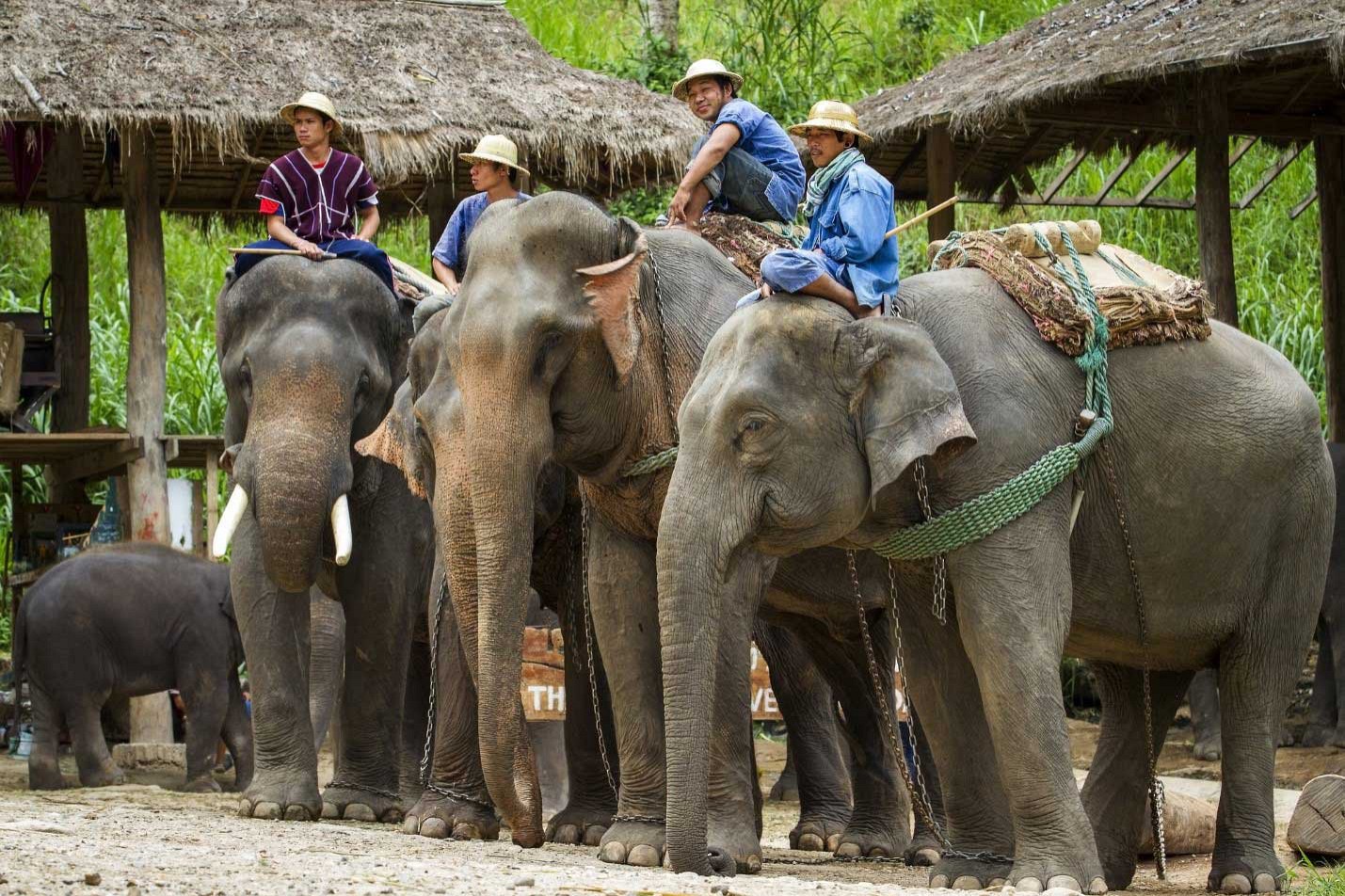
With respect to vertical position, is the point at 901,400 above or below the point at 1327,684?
above

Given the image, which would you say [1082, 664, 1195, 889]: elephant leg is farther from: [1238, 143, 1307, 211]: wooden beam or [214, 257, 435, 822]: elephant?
[1238, 143, 1307, 211]: wooden beam

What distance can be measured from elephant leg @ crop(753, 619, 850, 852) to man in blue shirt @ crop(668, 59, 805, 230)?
1.70 m

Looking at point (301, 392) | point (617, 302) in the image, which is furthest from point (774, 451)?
point (301, 392)

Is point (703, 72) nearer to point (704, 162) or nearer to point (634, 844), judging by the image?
point (704, 162)

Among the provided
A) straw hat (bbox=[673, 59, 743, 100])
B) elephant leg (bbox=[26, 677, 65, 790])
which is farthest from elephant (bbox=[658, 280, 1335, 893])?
elephant leg (bbox=[26, 677, 65, 790])

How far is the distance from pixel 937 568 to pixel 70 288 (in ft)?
30.0

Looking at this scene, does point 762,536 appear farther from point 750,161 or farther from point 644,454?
point 750,161

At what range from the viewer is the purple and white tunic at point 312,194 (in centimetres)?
857

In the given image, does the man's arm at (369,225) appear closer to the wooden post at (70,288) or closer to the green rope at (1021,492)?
the green rope at (1021,492)

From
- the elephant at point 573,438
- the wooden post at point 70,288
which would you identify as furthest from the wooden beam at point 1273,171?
the elephant at point 573,438

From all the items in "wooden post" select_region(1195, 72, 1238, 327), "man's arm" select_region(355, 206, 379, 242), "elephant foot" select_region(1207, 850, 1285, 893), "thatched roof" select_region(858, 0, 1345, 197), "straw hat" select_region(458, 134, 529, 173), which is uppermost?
"thatched roof" select_region(858, 0, 1345, 197)

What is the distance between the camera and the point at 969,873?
6.23 meters

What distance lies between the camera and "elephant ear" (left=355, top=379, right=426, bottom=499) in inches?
284

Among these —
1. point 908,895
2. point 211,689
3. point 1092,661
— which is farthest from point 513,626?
point 211,689
